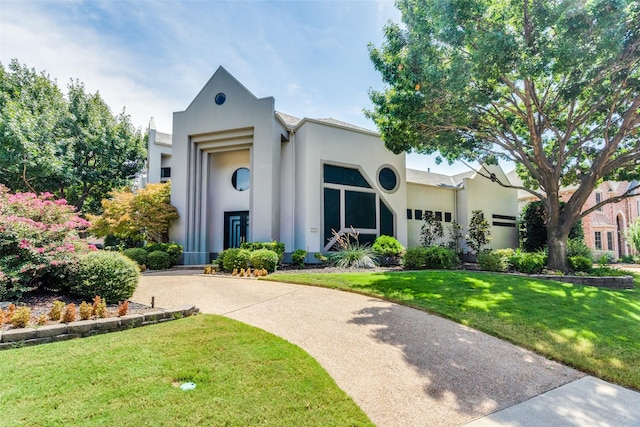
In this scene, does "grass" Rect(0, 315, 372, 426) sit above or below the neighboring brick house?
below

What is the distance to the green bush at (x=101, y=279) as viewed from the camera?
616 centimetres

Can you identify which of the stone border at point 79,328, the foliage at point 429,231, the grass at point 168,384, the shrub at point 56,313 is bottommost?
the grass at point 168,384

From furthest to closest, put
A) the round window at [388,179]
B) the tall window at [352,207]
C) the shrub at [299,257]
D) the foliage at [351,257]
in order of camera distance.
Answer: the round window at [388,179] → the tall window at [352,207] → the shrub at [299,257] → the foliage at [351,257]

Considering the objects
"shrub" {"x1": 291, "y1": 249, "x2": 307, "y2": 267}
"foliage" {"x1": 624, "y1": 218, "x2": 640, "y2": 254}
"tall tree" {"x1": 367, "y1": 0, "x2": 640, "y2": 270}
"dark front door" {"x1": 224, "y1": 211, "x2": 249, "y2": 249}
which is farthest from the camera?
"foliage" {"x1": 624, "y1": 218, "x2": 640, "y2": 254}

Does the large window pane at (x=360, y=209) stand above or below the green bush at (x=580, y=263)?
above

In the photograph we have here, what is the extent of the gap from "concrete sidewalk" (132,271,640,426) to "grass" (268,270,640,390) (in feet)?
1.35

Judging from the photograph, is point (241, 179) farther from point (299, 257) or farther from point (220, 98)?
point (299, 257)

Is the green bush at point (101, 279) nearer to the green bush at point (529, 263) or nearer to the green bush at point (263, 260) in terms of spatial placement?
the green bush at point (263, 260)

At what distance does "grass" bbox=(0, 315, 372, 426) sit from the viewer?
2812 millimetres

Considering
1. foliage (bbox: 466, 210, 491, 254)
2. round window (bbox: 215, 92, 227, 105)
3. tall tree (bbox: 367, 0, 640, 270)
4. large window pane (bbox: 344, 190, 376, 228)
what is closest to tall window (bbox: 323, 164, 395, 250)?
large window pane (bbox: 344, 190, 376, 228)

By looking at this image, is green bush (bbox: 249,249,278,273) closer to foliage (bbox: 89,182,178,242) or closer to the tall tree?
foliage (bbox: 89,182,178,242)

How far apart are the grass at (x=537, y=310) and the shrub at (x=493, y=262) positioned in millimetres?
2998

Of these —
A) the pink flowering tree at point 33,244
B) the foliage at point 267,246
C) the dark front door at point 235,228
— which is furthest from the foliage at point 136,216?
the pink flowering tree at point 33,244

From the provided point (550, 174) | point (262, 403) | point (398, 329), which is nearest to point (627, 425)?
point (398, 329)
